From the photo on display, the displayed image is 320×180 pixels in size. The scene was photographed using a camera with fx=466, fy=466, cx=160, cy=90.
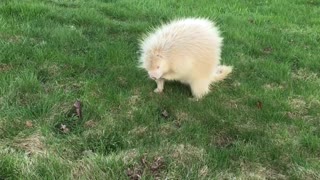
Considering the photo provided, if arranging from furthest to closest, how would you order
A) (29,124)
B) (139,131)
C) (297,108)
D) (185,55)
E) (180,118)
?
(297,108)
(185,55)
(180,118)
(139,131)
(29,124)

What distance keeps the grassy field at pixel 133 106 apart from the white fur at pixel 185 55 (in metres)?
0.24

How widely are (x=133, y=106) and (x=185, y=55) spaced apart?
800 mm

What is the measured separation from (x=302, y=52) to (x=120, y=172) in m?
4.12

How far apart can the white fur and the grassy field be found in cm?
24

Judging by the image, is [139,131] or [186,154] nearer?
[186,154]

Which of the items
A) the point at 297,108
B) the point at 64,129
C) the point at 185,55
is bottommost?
the point at 64,129

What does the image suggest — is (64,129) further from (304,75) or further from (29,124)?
(304,75)

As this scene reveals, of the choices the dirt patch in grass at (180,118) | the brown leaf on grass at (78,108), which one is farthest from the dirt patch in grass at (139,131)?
the brown leaf on grass at (78,108)

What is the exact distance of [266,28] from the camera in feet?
25.8

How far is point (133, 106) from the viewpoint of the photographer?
16.5 ft

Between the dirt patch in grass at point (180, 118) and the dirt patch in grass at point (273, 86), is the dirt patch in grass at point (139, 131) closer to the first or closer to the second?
the dirt patch in grass at point (180, 118)

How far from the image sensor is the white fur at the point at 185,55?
5.06 m

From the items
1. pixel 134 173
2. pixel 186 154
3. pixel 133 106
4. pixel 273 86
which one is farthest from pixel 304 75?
pixel 134 173

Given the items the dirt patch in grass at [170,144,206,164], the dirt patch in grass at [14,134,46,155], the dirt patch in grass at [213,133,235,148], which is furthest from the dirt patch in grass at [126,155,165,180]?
the dirt patch in grass at [14,134,46,155]
